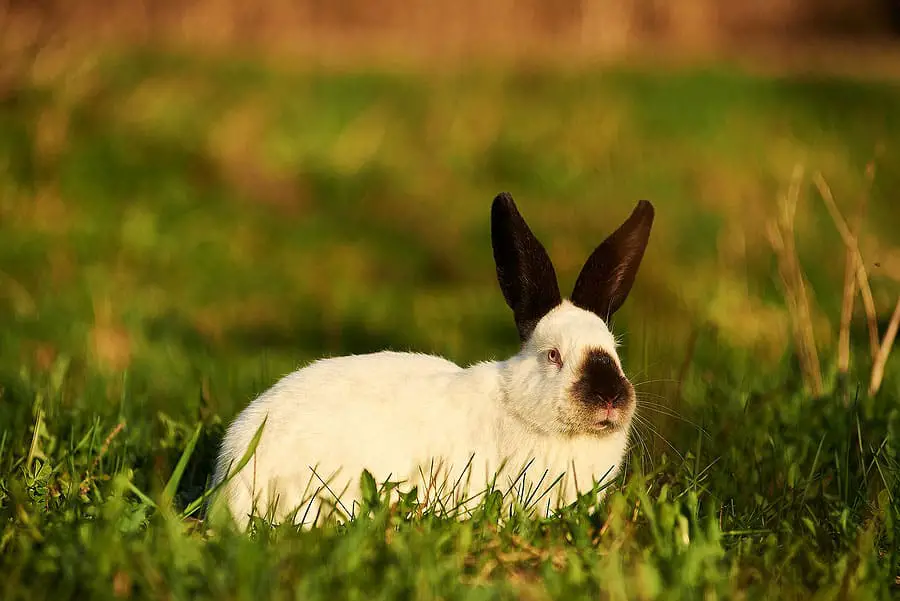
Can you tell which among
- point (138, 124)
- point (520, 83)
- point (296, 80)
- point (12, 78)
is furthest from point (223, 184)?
point (520, 83)

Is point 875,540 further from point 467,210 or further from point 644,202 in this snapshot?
point 467,210

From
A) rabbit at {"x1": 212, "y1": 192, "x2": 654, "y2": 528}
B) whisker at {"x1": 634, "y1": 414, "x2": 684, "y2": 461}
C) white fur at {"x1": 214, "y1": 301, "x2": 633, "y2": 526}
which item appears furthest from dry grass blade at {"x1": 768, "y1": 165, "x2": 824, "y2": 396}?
white fur at {"x1": 214, "y1": 301, "x2": 633, "y2": 526}

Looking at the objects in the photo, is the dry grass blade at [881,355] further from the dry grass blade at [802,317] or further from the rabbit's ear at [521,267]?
the rabbit's ear at [521,267]

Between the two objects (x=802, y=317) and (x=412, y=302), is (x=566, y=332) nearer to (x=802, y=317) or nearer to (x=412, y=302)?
(x=802, y=317)

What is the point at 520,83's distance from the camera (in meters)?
12.6

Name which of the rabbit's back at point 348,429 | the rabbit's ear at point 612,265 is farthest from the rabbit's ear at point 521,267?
the rabbit's back at point 348,429

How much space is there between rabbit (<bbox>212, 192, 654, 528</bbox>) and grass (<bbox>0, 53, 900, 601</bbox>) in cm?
25

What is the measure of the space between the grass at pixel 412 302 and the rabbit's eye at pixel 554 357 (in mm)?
431

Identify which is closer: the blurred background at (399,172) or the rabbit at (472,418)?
the rabbit at (472,418)

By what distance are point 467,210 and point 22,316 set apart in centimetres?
408

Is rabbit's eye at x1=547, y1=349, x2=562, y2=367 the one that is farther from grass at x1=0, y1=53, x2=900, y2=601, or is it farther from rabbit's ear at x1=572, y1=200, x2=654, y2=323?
grass at x1=0, y1=53, x2=900, y2=601

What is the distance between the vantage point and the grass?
2.91 m

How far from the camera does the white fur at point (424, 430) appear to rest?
3449 millimetres

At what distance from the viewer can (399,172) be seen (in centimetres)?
1060
